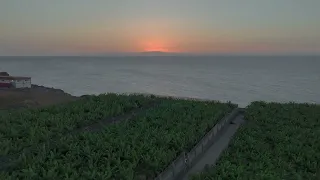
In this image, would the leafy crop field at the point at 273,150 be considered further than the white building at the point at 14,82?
No

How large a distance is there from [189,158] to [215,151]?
232cm

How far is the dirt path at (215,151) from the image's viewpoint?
12.0m

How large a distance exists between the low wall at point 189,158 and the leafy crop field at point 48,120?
18.6ft

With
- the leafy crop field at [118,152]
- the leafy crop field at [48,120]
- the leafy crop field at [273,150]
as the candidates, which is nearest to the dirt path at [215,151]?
the leafy crop field at [273,150]

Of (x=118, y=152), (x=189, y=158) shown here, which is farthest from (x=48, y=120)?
(x=189, y=158)

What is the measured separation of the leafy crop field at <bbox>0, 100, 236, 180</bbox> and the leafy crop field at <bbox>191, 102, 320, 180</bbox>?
1.79 metres

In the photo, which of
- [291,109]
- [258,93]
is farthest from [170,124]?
[258,93]

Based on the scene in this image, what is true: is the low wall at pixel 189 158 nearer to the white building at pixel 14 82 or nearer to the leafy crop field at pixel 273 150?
the leafy crop field at pixel 273 150

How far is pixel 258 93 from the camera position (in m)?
74.4

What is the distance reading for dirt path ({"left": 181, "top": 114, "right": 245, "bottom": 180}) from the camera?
39.5ft

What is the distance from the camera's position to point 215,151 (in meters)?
14.3

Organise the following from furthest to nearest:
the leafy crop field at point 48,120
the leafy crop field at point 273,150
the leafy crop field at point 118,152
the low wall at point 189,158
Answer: the leafy crop field at point 48,120, the leafy crop field at point 273,150, the low wall at point 189,158, the leafy crop field at point 118,152

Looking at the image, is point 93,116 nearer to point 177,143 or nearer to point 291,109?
point 177,143

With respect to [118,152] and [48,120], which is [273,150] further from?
[48,120]
